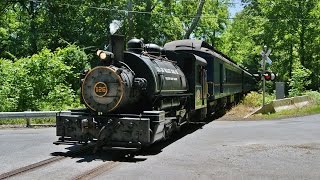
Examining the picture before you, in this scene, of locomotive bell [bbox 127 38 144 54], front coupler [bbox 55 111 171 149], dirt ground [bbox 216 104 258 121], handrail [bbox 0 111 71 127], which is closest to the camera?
front coupler [bbox 55 111 171 149]

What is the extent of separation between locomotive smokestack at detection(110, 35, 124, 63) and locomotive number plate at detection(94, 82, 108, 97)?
0.75 m

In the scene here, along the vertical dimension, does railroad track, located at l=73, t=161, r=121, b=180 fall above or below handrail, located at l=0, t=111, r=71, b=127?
below

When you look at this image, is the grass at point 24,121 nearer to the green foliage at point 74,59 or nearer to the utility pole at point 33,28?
the green foliage at point 74,59

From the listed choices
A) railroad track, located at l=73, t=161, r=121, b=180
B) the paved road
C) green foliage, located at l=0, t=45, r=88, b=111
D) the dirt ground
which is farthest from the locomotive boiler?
green foliage, located at l=0, t=45, r=88, b=111

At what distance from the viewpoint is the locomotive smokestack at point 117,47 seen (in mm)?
10180

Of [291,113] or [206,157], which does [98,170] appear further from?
[291,113]

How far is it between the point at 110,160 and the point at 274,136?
551 centimetres

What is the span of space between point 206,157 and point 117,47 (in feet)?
10.5

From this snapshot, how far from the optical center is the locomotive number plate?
9.72 m

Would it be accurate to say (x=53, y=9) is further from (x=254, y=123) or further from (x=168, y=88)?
(x=168, y=88)

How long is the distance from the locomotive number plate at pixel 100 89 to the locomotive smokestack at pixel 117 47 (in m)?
0.75

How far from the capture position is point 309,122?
16312 mm

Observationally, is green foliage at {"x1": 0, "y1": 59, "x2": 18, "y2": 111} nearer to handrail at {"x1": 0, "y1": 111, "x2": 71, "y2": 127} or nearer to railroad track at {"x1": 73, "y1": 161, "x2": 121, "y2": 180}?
handrail at {"x1": 0, "y1": 111, "x2": 71, "y2": 127}

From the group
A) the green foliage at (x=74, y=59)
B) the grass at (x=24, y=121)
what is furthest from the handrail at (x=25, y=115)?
the green foliage at (x=74, y=59)
